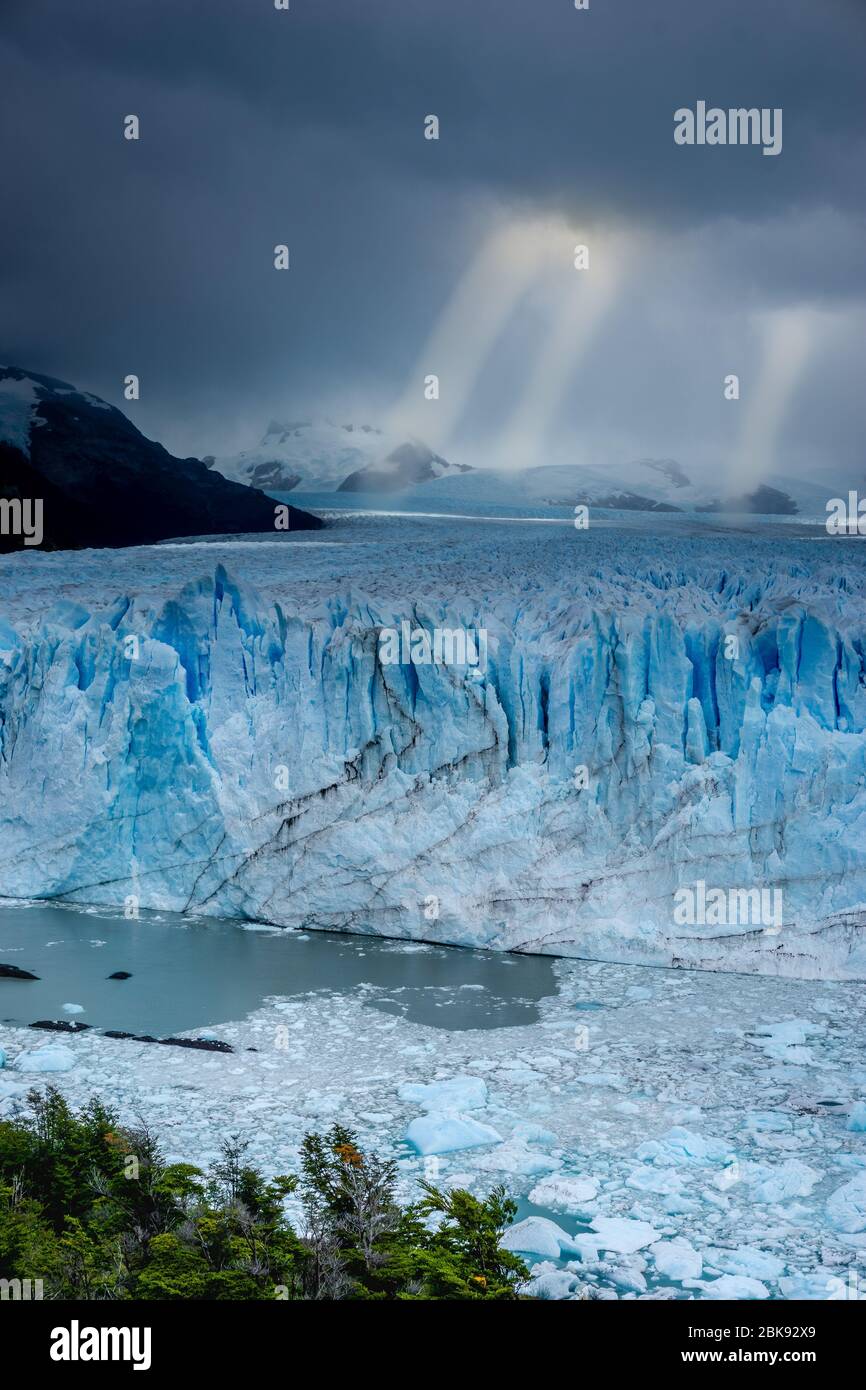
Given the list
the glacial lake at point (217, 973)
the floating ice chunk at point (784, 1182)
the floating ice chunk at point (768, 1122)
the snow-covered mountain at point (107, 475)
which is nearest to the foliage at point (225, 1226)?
the floating ice chunk at point (784, 1182)

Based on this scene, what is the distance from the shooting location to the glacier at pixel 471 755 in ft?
27.7

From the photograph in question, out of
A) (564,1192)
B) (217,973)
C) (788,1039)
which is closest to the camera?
(564,1192)

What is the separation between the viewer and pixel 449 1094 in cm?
605

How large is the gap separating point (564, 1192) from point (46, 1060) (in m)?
2.96

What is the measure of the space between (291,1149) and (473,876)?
3.49 metres

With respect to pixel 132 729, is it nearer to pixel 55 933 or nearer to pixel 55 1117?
pixel 55 933

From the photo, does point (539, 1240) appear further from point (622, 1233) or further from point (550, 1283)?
point (622, 1233)

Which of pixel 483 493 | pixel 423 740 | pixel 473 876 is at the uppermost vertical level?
pixel 483 493

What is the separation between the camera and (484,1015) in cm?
734

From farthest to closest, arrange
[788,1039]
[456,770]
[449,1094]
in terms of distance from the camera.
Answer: [456,770] < [788,1039] < [449,1094]

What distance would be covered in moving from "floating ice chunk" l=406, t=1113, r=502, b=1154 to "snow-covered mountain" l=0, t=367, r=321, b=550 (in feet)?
42.1

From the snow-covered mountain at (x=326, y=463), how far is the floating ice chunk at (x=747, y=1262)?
1671 centimetres

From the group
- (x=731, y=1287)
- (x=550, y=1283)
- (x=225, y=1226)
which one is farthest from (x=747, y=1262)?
(x=225, y=1226)
